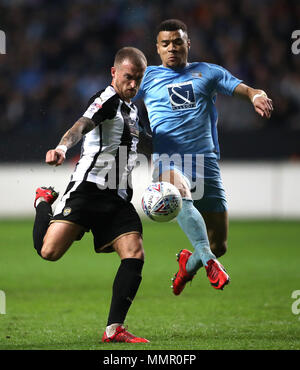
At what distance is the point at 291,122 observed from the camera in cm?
1614

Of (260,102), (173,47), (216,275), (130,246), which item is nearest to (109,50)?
(173,47)

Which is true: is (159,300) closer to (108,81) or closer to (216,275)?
(216,275)

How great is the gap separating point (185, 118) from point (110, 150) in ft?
3.56

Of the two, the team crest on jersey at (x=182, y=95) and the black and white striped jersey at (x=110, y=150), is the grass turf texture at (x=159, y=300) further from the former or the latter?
the team crest on jersey at (x=182, y=95)

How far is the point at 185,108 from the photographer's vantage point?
21.1 feet

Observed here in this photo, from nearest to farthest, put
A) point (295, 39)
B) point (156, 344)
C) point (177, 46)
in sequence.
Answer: point (156, 344)
point (177, 46)
point (295, 39)

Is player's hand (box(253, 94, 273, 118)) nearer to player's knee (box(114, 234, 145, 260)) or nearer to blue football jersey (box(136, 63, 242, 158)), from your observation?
blue football jersey (box(136, 63, 242, 158))

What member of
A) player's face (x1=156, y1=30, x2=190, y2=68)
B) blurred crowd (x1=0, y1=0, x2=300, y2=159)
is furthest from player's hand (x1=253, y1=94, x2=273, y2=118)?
blurred crowd (x1=0, y1=0, x2=300, y2=159)

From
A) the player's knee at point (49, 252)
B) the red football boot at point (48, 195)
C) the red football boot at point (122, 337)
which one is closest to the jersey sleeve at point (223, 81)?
the red football boot at point (48, 195)

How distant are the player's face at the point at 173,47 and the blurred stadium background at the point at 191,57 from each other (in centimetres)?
837

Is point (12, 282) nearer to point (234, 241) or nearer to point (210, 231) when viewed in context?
point (210, 231)

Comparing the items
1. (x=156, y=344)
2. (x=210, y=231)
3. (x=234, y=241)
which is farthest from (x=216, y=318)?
(x=234, y=241)

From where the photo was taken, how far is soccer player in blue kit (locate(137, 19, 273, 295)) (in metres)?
6.35

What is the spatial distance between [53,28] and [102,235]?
1320 cm
